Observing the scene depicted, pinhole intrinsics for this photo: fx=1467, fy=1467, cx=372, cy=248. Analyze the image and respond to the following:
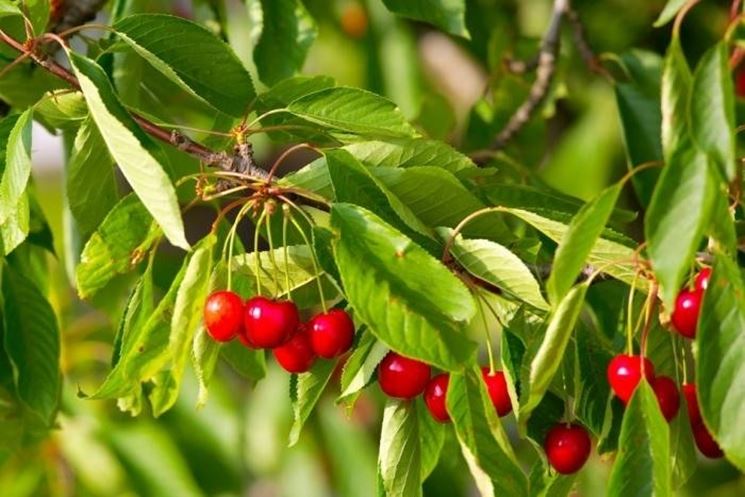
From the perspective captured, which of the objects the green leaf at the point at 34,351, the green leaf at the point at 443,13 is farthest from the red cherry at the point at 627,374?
the green leaf at the point at 34,351

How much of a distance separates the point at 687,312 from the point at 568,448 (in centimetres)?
17

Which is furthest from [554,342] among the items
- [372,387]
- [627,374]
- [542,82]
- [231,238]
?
[372,387]

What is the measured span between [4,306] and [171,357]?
1.73ft

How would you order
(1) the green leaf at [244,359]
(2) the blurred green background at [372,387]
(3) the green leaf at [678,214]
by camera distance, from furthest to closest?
1. (2) the blurred green background at [372,387]
2. (1) the green leaf at [244,359]
3. (3) the green leaf at [678,214]

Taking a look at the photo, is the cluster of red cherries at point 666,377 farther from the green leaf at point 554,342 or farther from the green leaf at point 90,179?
the green leaf at point 90,179

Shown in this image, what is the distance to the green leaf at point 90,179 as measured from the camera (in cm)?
119

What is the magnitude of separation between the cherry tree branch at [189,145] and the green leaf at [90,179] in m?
0.04

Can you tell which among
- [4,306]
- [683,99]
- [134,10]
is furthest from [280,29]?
[683,99]

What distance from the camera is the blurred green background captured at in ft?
7.07

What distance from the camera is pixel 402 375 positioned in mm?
1147

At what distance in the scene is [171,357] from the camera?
1.12m

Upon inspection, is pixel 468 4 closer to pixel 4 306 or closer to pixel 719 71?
pixel 4 306

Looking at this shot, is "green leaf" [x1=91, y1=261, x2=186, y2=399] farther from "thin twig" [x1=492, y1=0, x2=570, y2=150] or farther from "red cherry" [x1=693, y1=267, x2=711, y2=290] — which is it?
"thin twig" [x1=492, y1=0, x2=570, y2=150]

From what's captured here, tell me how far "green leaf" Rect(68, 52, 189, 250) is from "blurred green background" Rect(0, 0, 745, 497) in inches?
31.9
